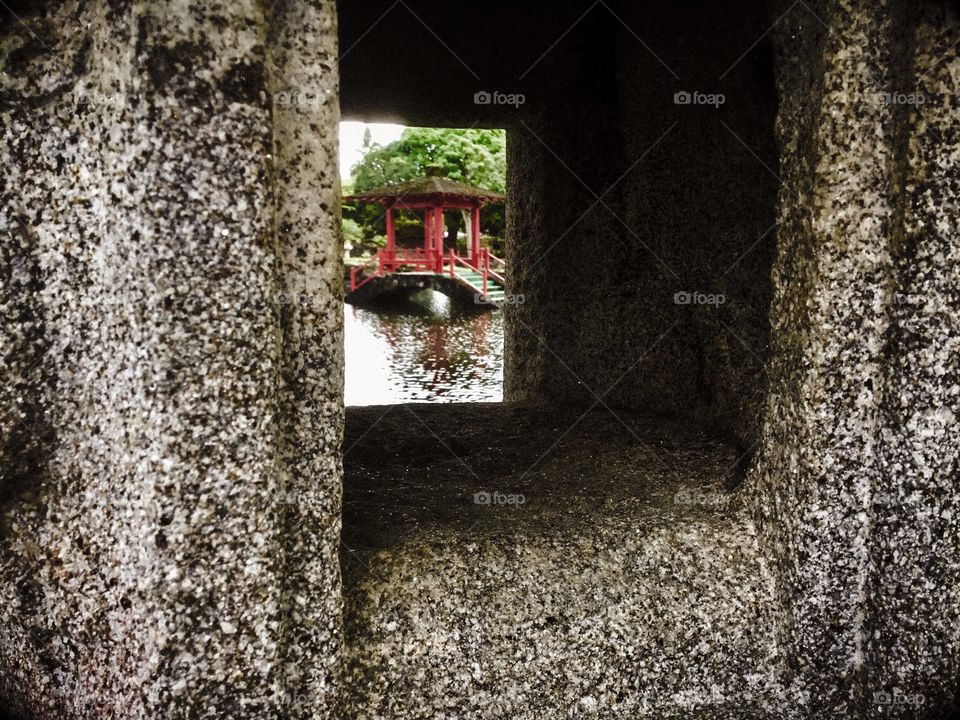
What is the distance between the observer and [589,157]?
2.93m

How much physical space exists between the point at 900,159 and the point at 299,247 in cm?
126

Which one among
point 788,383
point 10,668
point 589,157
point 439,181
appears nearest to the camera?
point 10,668

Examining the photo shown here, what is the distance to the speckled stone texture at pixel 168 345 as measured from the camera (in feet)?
4.09

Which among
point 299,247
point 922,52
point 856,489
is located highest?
point 922,52

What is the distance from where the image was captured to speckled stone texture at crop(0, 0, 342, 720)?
125 centimetres

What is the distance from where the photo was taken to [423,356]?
435 inches

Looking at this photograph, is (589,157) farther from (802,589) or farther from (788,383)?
(802,589)

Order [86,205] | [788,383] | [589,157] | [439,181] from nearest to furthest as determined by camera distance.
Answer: [86,205] → [788,383] → [589,157] → [439,181]

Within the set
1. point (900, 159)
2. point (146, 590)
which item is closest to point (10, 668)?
point (146, 590)

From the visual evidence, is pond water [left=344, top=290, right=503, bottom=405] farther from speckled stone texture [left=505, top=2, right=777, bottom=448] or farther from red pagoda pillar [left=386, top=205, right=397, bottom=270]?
red pagoda pillar [left=386, top=205, right=397, bottom=270]

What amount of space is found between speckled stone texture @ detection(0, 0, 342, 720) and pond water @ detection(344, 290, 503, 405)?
8.81 ft

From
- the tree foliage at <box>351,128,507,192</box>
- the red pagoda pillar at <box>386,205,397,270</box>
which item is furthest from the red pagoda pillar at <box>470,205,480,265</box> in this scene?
the tree foliage at <box>351,128,507,192</box>

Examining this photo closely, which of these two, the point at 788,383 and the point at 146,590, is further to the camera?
the point at 788,383

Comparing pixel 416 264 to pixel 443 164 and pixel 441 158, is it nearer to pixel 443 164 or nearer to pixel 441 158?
pixel 443 164
